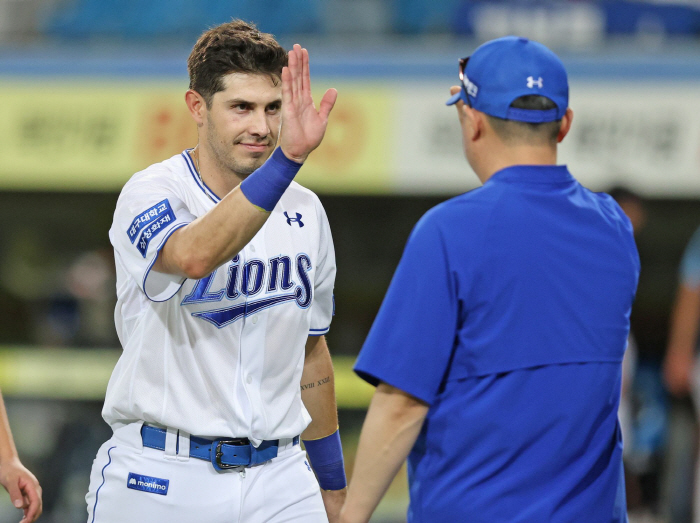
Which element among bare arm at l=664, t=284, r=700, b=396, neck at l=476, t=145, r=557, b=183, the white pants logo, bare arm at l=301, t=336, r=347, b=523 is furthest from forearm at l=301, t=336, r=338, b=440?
bare arm at l=664, t=284, r=700, b=396

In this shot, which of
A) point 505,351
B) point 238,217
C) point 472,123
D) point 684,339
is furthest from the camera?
point 684,339

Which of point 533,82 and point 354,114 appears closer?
point 533,82

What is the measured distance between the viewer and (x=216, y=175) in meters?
2.58

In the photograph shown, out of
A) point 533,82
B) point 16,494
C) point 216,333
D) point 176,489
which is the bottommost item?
point 16,494

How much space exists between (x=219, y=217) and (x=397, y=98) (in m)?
5.11

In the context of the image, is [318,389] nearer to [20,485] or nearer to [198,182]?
[198,182]

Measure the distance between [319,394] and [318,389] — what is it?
0.05ft

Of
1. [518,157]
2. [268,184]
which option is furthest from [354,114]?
[518,157]

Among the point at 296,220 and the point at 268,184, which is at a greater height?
the point at 268,184

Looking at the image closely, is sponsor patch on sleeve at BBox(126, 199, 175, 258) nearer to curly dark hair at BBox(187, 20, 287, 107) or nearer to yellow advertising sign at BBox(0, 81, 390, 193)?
curly dark hair at BBox(187, 20, 287, 107)

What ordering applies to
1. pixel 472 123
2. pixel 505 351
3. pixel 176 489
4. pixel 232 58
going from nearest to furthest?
pixel 505 351, pixel 472 123, pixel 176 489, pixel 232 58

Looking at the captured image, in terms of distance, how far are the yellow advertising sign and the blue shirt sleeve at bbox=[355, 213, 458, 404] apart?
17.1 feet

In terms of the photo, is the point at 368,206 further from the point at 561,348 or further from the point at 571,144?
the point at 561,348

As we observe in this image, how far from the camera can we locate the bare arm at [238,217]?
209 centimetres
